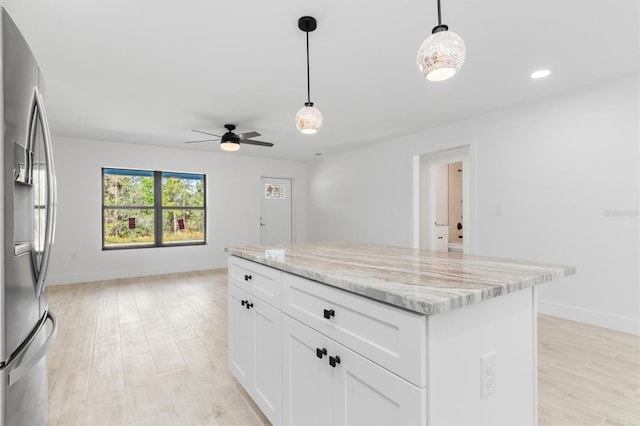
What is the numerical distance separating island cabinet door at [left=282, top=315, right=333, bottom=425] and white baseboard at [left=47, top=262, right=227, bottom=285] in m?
5.23

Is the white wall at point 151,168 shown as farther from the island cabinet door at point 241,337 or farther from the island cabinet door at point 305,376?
the island cabinet door at point 305,376

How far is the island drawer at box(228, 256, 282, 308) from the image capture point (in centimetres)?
152

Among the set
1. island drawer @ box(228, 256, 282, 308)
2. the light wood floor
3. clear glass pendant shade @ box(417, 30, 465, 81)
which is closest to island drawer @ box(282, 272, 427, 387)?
island drawer @ box(228, 256, 282, 308)

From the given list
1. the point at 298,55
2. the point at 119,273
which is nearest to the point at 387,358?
the point at 298,55

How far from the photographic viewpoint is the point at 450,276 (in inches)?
43.8

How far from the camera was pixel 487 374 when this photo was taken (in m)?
1.00

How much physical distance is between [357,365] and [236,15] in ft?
6.96

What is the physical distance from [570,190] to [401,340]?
11.3ft

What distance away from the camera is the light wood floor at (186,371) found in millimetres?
1773

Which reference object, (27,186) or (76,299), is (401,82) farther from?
(76,299)

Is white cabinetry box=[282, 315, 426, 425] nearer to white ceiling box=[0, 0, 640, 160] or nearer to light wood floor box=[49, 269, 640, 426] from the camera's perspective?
light wood floor box=[49, 269, 640, 426]

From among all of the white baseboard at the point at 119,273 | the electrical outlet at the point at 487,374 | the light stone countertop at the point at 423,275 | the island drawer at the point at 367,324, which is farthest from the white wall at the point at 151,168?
the electrical outlet at the point at 487,374

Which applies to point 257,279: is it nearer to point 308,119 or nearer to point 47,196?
point 47,196

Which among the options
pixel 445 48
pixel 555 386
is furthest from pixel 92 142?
pixel 555 386
